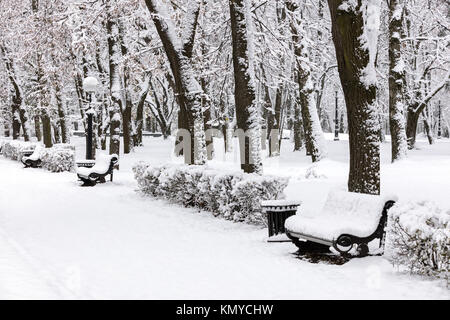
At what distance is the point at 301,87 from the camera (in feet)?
62.7

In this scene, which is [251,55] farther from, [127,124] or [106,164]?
[127,124]

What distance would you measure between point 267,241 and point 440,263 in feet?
9.56

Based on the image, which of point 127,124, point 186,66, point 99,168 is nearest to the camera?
point 186,66

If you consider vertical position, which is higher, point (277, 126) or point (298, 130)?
point (277, 126)

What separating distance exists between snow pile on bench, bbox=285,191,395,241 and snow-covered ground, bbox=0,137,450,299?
47 centimetres

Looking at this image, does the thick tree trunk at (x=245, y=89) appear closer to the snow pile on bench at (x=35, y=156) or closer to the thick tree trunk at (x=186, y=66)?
the thick tree trunk at (x=186, y=66)

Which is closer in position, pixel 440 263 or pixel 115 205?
pixel 440 263

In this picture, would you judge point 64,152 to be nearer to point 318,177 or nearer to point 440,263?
point 318,177

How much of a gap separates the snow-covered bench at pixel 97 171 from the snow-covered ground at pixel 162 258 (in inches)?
134

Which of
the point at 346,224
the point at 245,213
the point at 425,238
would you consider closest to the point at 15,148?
the point at 245,213

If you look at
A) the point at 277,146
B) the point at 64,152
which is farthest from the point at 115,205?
the point at 277,146

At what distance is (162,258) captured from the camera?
755cm

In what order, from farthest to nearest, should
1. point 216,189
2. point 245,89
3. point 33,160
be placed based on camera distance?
point 33,160 < point 245,89 < point 216,189

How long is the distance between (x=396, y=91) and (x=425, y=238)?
13.4 m
